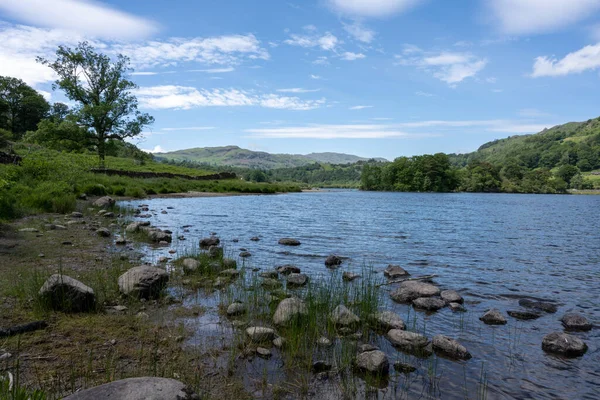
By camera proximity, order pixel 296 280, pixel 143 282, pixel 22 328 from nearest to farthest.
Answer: pixel 22 328, pixel 143 282, pixel 296 280

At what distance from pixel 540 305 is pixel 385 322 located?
5.24 m

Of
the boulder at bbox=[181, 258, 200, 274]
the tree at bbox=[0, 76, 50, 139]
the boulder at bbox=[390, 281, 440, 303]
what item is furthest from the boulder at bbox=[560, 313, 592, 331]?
the tree at bbox=[0, 76, 50, 139]

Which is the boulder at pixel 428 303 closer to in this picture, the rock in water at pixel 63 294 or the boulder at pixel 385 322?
the boulder at pixel 385 322

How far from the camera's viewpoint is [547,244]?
72.7 feet

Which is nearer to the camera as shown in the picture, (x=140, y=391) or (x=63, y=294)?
(x=140, y=391)

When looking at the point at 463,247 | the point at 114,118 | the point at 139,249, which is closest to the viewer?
the point at 139,249

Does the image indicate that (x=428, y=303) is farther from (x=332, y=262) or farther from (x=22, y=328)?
(x=22, y=328)

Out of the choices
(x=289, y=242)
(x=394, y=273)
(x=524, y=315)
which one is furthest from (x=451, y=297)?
(x=289, y=242)

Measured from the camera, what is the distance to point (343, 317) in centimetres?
779

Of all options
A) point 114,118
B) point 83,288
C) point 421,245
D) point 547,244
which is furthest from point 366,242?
point 114,118

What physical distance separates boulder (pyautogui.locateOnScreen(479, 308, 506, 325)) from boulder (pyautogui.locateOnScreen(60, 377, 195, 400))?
731 centimetres

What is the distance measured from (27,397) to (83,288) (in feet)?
15.6

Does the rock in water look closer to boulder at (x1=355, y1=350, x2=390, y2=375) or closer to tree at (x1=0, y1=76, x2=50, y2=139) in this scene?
boulder at (x1=355, y1=350, x2=390, y2=375)

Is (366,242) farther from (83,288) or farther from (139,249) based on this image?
(83,288)
